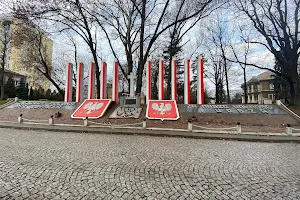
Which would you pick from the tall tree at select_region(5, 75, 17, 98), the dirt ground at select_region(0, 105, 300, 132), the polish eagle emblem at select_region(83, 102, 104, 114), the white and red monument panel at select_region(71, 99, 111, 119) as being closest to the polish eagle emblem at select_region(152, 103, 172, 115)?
the dirt ground at select_region(0, 105, 300, 132)

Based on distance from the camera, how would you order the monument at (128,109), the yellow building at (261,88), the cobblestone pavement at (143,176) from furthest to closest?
the yellow building at (261,88) → the monument at (128,109) → the cobblestone pavement at (143,176)

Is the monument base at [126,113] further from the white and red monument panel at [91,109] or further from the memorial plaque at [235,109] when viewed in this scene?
the memorial plaque at [235,109]

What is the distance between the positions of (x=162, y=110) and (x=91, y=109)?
22.5 ft

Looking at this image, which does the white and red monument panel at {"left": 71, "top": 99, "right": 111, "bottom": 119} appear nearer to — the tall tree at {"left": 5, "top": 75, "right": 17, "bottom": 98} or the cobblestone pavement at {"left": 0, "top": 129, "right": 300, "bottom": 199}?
the cobblestone pavement at {"left": 0, "top": 129, "right": 300, "bottom": 199}

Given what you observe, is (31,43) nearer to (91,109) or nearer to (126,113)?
(91,109)

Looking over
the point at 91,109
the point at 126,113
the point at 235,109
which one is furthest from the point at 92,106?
the point at 235,109

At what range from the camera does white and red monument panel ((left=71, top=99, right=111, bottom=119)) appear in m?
16.6

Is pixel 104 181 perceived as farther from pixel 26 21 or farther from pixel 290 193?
pixel 26 21

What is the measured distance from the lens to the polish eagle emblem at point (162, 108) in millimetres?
16498

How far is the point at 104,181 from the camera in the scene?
3.76 m

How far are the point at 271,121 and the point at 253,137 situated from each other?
6.22 meters

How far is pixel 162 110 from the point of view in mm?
16672

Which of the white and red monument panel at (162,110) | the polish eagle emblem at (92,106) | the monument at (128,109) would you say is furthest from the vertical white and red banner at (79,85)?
the white and red monument panel at (162,110)

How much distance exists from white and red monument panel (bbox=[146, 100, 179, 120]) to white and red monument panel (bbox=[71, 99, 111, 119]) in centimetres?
439
